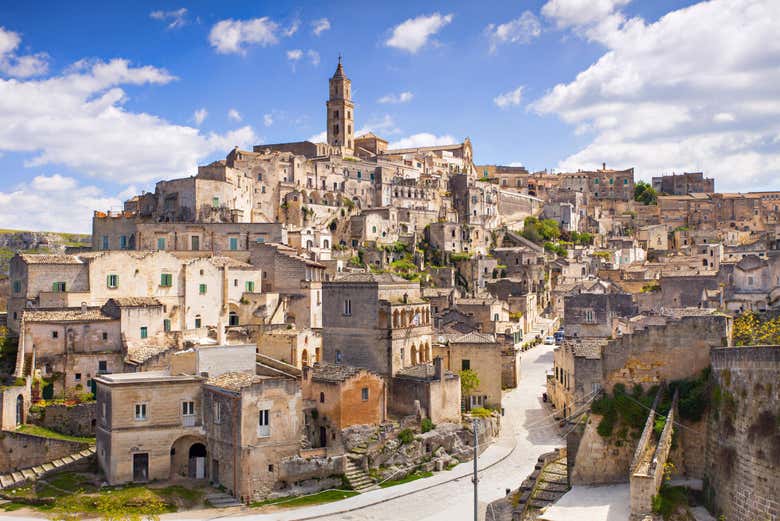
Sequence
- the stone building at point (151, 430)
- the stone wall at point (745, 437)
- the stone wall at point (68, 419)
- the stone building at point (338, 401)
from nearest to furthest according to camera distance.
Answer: the stone wall at point (745, 437)
the stone building at point (151, 430)
the stone building at point (338, 401)
the stone wall at point (68, 419)

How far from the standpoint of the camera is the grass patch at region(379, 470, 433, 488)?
33750mm

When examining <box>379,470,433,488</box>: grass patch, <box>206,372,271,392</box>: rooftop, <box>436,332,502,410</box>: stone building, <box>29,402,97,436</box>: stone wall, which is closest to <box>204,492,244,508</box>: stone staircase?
<box>206,372,271,392</box>: rooftop

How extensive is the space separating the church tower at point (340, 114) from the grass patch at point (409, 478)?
83.9 meters

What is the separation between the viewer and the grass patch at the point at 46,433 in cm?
3644

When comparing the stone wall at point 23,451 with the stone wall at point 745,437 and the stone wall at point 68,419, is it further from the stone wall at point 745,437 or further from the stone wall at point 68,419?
the stone wall at point 745,437

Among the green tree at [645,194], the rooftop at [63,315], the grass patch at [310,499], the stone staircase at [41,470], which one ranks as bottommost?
the grass patch at [310,499]

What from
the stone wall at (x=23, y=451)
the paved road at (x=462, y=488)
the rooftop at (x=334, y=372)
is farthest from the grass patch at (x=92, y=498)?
the rooftop at (x=334, y=372)

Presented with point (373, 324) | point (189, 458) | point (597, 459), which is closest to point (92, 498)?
point (189, 458)

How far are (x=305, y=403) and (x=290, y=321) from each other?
633 inches

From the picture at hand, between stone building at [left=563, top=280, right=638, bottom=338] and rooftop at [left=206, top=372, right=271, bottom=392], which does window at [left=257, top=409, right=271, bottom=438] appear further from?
stone building at [left=563, top=280, right=638, bottom=338]

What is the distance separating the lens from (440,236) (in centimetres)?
8925

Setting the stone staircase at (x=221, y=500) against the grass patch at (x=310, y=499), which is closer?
the stone staircase at (x=221, y=500)

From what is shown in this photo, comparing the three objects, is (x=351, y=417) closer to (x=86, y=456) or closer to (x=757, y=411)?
(x=86, y=456)

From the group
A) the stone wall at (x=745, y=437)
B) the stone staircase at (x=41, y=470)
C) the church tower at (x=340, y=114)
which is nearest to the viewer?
the stone wall at (x=745, y=437)
